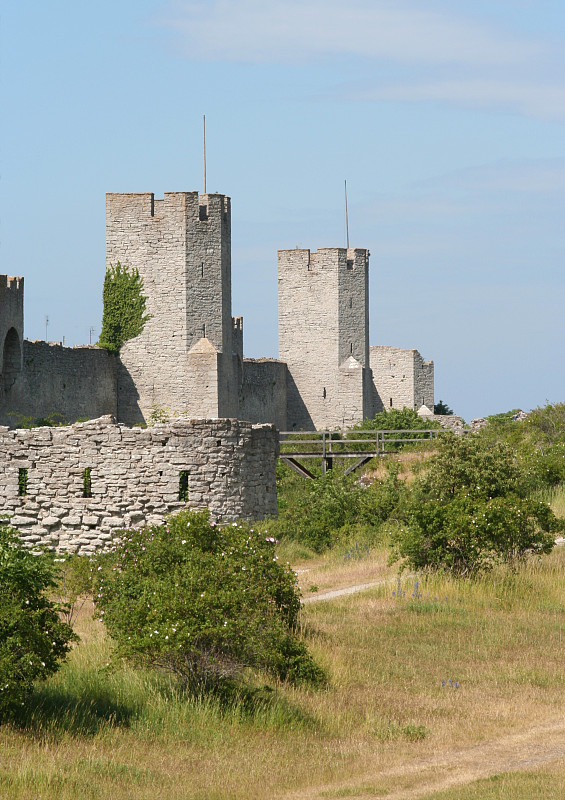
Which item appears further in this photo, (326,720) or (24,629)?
(326,720)

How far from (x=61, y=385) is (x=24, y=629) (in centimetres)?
2165

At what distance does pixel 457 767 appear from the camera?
27.7 ft

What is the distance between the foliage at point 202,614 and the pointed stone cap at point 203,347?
Result: 72.4 feet

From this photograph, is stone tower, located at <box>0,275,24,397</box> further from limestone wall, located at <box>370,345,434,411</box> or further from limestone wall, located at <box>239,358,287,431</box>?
limestone wall, located at <box>370,345,434,411</box>

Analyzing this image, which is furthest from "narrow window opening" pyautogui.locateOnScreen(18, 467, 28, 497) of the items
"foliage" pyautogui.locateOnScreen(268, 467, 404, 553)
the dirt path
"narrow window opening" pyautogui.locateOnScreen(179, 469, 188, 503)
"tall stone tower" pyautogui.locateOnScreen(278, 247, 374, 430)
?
"tall stone tower" pyautogui.locateOnScreen(278, 247, 374, 430)

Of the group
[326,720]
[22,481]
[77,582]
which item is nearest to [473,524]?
[77,582]

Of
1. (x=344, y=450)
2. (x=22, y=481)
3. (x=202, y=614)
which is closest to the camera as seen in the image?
(x=202, y=614)

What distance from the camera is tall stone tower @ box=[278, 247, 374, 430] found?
42.6 m

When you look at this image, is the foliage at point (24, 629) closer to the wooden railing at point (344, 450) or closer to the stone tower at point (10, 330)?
the stone tower at point (10, 330)

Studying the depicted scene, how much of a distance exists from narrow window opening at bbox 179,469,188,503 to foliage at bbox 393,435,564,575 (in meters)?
3.10

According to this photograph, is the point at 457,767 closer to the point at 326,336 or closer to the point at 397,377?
the point at 326,336

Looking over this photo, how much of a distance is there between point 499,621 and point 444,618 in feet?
1.96

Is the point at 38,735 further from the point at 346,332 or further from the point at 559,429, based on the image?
the point at 346,332

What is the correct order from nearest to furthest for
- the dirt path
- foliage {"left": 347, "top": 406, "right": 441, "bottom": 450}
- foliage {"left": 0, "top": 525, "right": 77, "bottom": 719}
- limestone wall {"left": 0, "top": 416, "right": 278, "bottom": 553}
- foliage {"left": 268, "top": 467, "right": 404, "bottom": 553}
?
the dirt path, foliage {"left": 0, "top": 525, "right": 77, "bottom": 719}, limestone wall {"left": 0, "top": 416, "right": 278, "bottom": 553}, foliage {"left": 268, "top": 467, "right": 404, "bottom": 553}, foliage {"left": 347, "top": 406, "right": 441, "bottom": 450}
